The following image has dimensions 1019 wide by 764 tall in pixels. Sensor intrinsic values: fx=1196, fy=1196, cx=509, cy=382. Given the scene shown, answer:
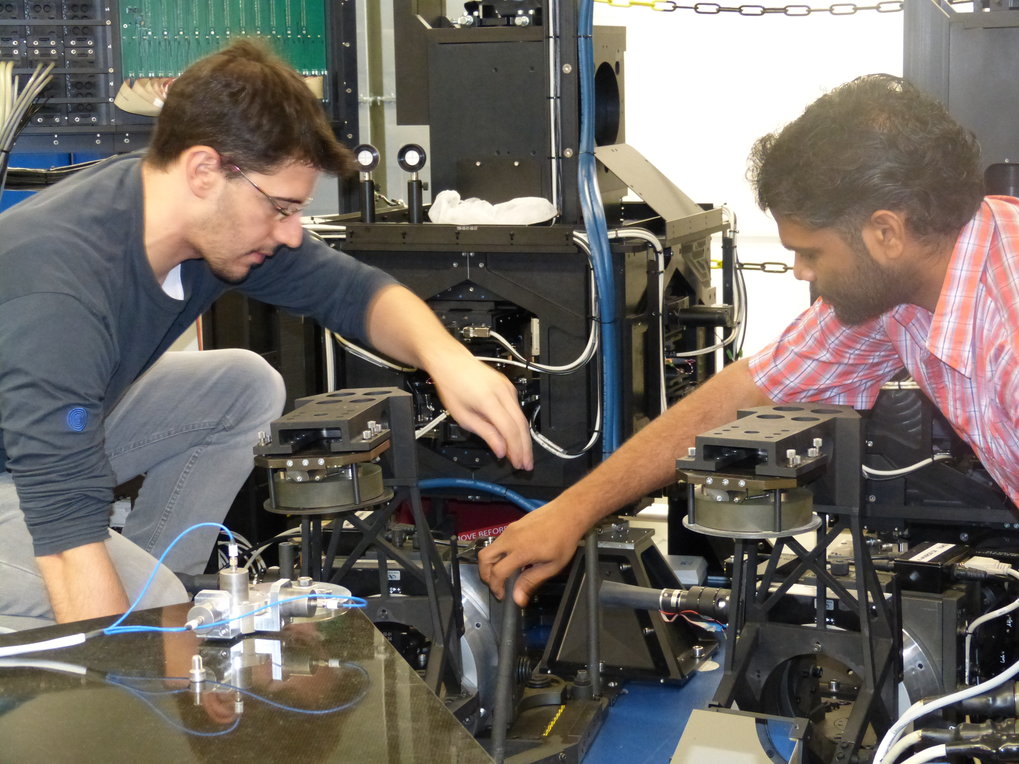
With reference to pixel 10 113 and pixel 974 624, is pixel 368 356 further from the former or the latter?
pixel 974 624

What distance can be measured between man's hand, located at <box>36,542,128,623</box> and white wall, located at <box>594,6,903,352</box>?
303 cm

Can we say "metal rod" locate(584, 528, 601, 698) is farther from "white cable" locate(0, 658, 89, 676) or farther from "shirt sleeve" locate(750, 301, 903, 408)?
"white cable" locate(0, 658, 89, 676)

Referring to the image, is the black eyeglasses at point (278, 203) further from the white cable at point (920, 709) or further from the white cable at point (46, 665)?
the white cable at point (920, 709)

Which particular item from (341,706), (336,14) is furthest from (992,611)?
(336,14)

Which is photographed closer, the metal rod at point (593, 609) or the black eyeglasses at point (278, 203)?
the black eyeglasses at point (278, 203)

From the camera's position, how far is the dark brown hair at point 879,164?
173 cm

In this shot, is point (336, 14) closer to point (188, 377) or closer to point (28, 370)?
point (188, 377)

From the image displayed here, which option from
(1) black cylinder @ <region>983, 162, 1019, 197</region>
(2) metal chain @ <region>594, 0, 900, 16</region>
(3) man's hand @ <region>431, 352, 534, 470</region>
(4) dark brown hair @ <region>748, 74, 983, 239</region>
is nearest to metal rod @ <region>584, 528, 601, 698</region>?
(3) man's hand @ <region>431, 352, 534, 470</region>

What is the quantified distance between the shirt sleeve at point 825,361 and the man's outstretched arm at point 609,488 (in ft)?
0.14

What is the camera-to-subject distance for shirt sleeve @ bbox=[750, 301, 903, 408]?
1.92 meters

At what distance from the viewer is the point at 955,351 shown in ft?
5.48

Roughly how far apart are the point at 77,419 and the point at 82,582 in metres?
0.21

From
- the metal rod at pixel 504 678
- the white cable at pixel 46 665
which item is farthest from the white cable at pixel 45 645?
the metal rod at pixel 504 678

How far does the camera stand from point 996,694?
55.9 inches
